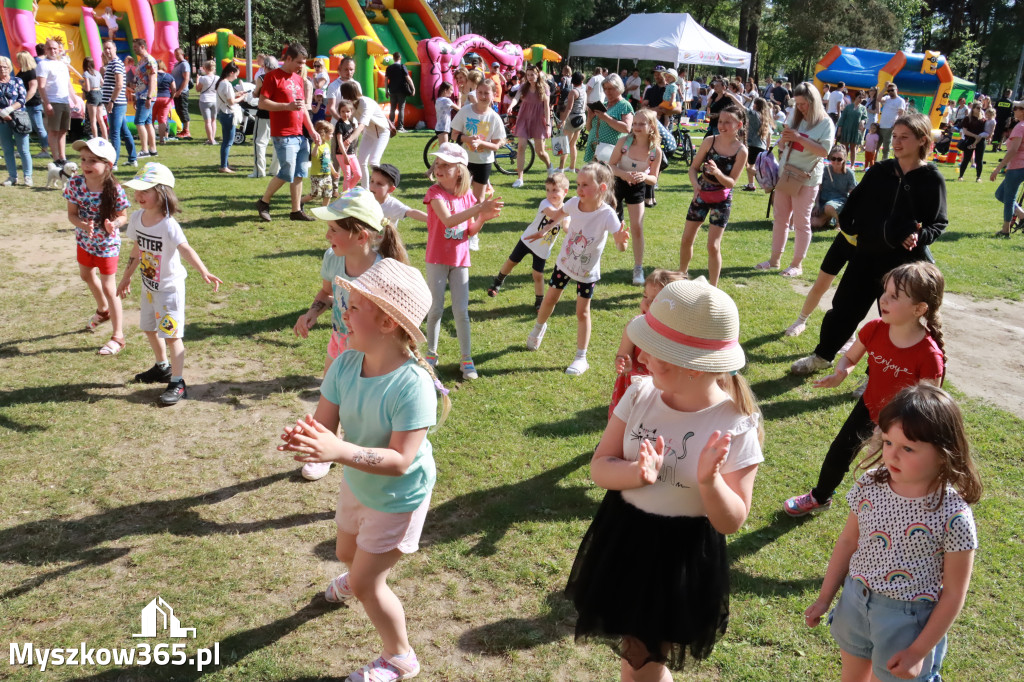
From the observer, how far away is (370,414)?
2844 mm

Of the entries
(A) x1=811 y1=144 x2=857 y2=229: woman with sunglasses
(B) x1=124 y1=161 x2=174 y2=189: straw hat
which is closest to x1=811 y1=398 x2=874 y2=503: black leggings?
(B) x1=124 y1=161 x2=174 y2=189: straw hat

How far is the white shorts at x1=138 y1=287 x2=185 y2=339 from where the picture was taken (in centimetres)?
547

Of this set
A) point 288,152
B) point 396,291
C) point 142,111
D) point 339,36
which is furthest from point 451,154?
point 339,36

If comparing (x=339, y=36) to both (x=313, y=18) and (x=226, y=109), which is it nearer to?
(x=313, y=18)

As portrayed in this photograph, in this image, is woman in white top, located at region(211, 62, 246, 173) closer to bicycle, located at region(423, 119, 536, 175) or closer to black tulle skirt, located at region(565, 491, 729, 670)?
bicycle, located at region(423, 119, 536, 175)

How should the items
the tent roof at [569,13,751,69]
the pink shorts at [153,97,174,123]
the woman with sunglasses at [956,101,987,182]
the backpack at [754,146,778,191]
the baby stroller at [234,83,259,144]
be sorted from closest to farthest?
the backpack at [754,146,778,191], the pink shorts at [153,97,174,123], the baby stroller at [234,83,259,144], the woman with sunglasses at [956,101,987,182], the tent roof at [569,13,751,69]

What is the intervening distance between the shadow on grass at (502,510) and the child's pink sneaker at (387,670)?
3.26ft

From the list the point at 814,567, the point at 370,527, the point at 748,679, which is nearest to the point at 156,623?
the point at 370,527

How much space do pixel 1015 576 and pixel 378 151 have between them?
9483 mm

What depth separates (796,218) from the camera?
9.41 meters

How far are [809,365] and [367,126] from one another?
720 centimetres

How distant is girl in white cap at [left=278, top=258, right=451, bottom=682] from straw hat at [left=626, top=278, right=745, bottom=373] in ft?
3.00

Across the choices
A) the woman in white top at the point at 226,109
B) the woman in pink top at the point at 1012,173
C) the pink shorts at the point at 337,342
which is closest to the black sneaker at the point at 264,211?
the woman in white top at the point at 226,109

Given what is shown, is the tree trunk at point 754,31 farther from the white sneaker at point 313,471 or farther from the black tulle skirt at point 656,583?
the black tulle skirt at point 656,583
